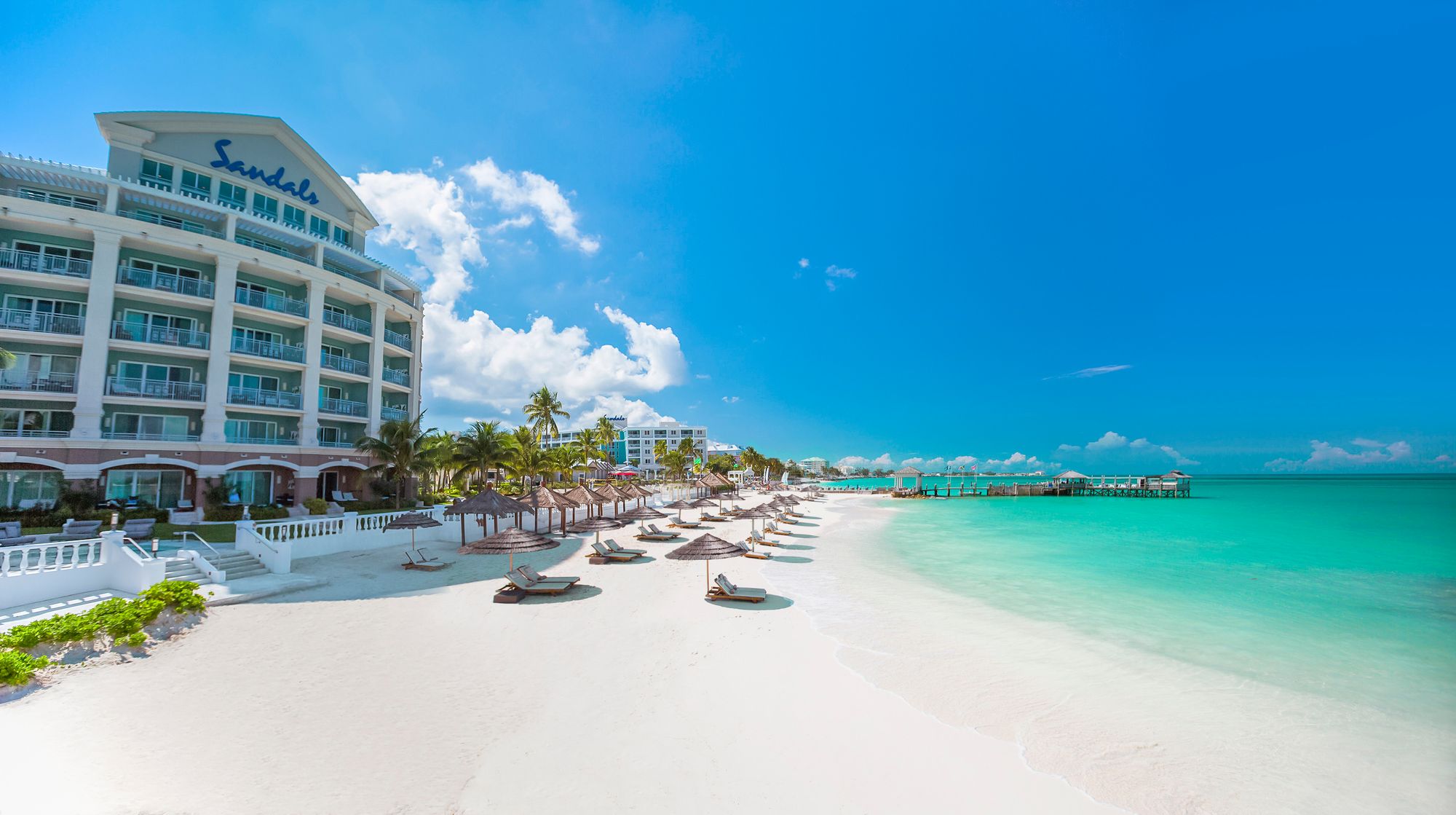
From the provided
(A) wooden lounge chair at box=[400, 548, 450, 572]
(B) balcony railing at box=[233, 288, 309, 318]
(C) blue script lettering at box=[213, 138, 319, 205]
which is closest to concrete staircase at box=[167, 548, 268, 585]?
(A) wooden lounge chair at box=[400, 548, 450, 572]

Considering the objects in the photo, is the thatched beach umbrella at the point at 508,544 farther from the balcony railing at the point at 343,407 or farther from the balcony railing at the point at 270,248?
the balcony railing at the point at 270,248

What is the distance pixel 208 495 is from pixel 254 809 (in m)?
26.4

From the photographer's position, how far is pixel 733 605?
13.8 metres

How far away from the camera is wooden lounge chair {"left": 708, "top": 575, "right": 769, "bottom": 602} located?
45.1 feet

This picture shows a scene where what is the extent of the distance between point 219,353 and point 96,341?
12.3 ft

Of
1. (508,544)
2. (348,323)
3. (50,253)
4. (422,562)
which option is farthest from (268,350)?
(508,544)

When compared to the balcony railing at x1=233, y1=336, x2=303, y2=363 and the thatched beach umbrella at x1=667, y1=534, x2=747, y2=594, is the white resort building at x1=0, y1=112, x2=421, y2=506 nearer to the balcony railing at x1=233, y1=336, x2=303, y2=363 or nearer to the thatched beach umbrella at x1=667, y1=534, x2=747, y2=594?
the balcony railing at x1=233, y1=336, x2=303, y2=363

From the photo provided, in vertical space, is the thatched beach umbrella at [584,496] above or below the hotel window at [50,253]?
below

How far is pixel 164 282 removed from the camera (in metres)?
24.3

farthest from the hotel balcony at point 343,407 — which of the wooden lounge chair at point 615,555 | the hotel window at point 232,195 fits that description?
the wooden lounge chair at point 615,555

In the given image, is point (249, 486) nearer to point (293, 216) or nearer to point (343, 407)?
point (343, 407)

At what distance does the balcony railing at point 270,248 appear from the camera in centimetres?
2730

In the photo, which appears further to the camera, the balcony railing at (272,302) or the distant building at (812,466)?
the distant building at (812,466)

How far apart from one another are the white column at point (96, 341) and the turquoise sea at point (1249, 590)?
34.6m
